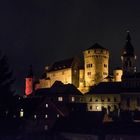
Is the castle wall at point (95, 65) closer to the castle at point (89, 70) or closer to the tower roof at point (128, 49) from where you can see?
the castle at point (89, 70)

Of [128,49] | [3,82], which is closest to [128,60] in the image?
[128,49]

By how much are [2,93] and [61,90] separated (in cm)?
6781

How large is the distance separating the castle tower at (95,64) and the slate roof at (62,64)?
5.13 meters

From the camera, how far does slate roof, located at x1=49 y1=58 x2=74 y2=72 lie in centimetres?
14462

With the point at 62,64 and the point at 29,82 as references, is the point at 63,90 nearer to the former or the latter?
the point at 62,64

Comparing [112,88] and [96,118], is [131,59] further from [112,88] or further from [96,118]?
[96,118]

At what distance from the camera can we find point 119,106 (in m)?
117

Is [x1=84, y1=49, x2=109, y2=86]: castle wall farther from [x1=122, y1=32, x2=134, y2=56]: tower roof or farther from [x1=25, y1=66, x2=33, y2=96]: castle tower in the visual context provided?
[x1=25, y1=66, x2=33, y2=96]: castle tower

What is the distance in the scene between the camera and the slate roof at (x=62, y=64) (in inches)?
5694

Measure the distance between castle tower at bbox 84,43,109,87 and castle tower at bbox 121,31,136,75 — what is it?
12.1 metres

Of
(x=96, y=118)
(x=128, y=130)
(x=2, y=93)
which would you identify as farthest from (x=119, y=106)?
(x=2, y=93)

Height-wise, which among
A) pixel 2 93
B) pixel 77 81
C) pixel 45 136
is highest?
pixel 77 81

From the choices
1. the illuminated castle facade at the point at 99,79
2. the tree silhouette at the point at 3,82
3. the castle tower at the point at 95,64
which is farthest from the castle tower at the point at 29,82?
the tree silhouette at the point at 3,82

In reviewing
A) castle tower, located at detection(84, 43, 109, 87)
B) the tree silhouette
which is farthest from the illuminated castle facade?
the tree silhouette
